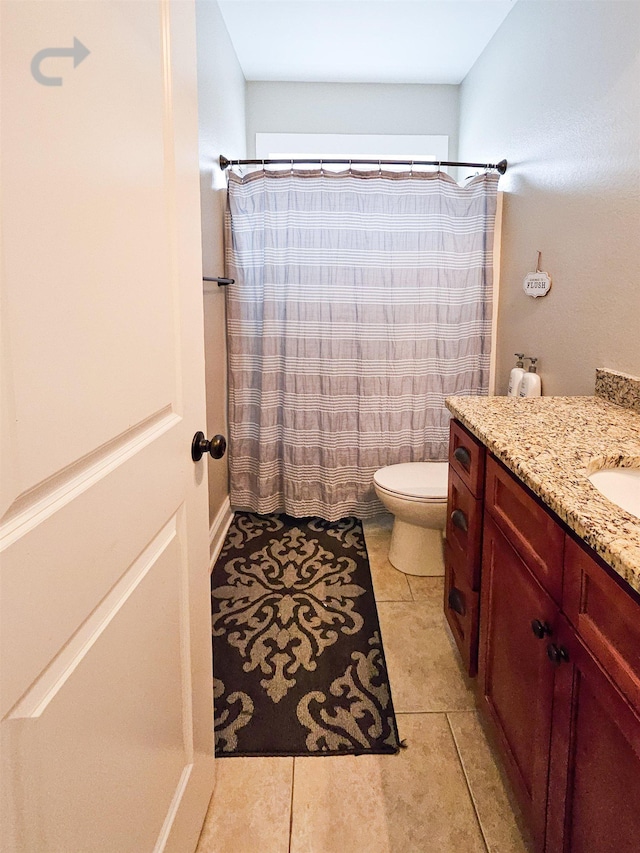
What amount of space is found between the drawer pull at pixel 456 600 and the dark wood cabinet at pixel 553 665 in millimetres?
84

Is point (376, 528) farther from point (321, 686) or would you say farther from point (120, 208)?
point (120, 208)

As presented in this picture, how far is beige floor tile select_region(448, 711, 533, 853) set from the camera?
1.18 meters

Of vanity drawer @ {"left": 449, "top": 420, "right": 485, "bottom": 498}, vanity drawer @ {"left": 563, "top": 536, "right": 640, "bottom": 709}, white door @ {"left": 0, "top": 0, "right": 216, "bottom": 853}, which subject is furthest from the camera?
vanity drawer @ {"left": 449, "top": 420, "right": 485, "bottom": 498}

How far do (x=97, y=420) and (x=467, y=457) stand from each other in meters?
1.06

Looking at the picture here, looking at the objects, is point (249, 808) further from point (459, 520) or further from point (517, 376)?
point (517, 376)

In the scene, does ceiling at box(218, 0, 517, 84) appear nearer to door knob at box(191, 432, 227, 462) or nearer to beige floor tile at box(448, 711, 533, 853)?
door knob at box(191, 432, 227, 462)

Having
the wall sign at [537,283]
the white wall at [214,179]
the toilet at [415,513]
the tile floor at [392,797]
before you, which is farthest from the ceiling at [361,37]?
the tile floor at [392,797]

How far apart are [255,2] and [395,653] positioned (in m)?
2.81

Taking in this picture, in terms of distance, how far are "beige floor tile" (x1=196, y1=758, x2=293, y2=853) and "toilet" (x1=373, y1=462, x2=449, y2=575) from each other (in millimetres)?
1065

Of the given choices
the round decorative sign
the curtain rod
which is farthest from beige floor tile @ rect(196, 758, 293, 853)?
the curtain rod

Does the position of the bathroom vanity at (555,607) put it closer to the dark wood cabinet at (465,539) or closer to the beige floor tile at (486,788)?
the dark wood cabinet at (465,539)

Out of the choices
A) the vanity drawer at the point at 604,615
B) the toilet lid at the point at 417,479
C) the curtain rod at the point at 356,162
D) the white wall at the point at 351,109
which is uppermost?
the white wall at the point at 351,109

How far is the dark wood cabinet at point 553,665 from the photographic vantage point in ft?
2.39

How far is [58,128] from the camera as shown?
0.55 meters
